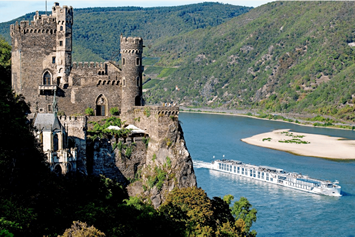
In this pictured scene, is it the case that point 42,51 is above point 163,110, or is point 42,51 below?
above

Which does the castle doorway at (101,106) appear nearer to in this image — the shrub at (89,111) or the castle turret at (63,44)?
the shrub at (89,111)

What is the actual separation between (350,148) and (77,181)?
2356 inches

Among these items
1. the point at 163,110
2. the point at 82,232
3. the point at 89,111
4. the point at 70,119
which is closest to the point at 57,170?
the point at 70,119

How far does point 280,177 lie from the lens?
2406 inches

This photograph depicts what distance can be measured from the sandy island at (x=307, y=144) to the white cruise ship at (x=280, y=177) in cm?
1744

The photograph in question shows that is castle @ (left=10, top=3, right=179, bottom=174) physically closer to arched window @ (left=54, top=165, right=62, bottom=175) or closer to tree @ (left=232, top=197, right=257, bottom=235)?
arched window @ (left=54, top=165, right=62, bottom=175)

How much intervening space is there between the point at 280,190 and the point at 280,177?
287 centimetres

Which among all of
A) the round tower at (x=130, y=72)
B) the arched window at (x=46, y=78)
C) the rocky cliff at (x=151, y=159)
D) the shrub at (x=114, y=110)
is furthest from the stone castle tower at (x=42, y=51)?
the rocky cliff at (x=151, y=159)

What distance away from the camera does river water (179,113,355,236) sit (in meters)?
45.8

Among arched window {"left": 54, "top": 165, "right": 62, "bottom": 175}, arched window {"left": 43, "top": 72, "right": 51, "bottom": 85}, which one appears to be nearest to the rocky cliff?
arched window {"left": 54, "top": 165, "right": 62, "bottom": 175}

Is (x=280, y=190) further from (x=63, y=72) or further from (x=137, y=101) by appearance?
(x=63, y=72)

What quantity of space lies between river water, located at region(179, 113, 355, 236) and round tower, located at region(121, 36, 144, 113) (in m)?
13.7

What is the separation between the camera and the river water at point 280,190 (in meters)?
45.8

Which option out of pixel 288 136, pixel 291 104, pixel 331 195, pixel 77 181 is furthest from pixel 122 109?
pixel 291 104
